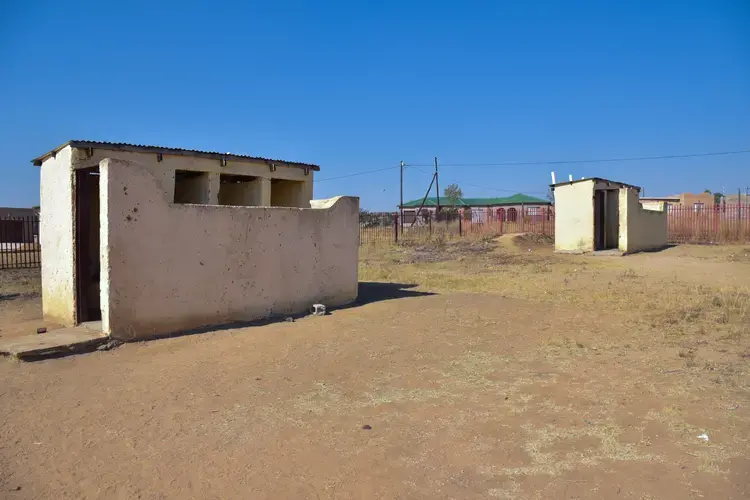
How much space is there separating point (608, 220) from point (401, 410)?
67.2 feet

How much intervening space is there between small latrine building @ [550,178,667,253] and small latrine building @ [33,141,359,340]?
13600mm

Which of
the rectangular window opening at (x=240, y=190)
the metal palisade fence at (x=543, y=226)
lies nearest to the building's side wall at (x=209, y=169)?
the rectangular window opening at (x=240, y=190)

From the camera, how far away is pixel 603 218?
22.5 m

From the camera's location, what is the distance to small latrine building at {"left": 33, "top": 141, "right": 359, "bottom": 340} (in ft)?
23.2

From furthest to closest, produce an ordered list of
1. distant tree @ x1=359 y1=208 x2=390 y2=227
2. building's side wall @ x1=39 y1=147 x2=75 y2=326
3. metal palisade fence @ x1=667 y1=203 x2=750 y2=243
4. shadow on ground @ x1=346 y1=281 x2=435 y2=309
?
distant tree @ x1=359 y1=208 x2=390 y2=227, metal palisade fence @ x1=667 y1=203 x2=750 y2=243, shadow on ground @ x1=346 y1=281 x2=435 y2=309, building's side wall @ x1=39 y1=147 x2=75 y2=326

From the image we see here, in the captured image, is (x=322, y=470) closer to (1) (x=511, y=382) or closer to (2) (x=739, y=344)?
(1) (x=511, y=382)

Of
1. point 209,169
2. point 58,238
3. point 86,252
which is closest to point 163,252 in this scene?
point 86,252

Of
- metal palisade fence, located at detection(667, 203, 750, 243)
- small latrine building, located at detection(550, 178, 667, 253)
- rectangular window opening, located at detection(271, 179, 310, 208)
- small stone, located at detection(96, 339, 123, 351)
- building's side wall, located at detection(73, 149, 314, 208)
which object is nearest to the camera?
small stone, located at detection(96, 339, 123, 351)

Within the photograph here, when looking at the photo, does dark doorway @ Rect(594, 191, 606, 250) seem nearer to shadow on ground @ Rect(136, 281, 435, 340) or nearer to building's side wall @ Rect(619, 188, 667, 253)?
building's side wall @ Rect(619, 188, 667, 253)

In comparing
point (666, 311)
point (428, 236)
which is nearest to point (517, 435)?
point (666, 311)

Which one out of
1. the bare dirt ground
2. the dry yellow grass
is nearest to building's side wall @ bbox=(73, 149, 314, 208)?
the dry yellow grass

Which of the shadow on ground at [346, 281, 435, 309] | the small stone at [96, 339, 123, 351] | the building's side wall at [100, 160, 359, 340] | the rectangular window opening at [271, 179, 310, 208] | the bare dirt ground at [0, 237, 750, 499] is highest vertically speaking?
the rectangular window opening at [271, 179, 310, 208]

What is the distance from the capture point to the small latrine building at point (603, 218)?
68.6 ft

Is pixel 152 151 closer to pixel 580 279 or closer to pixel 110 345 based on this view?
pixel 110 345
